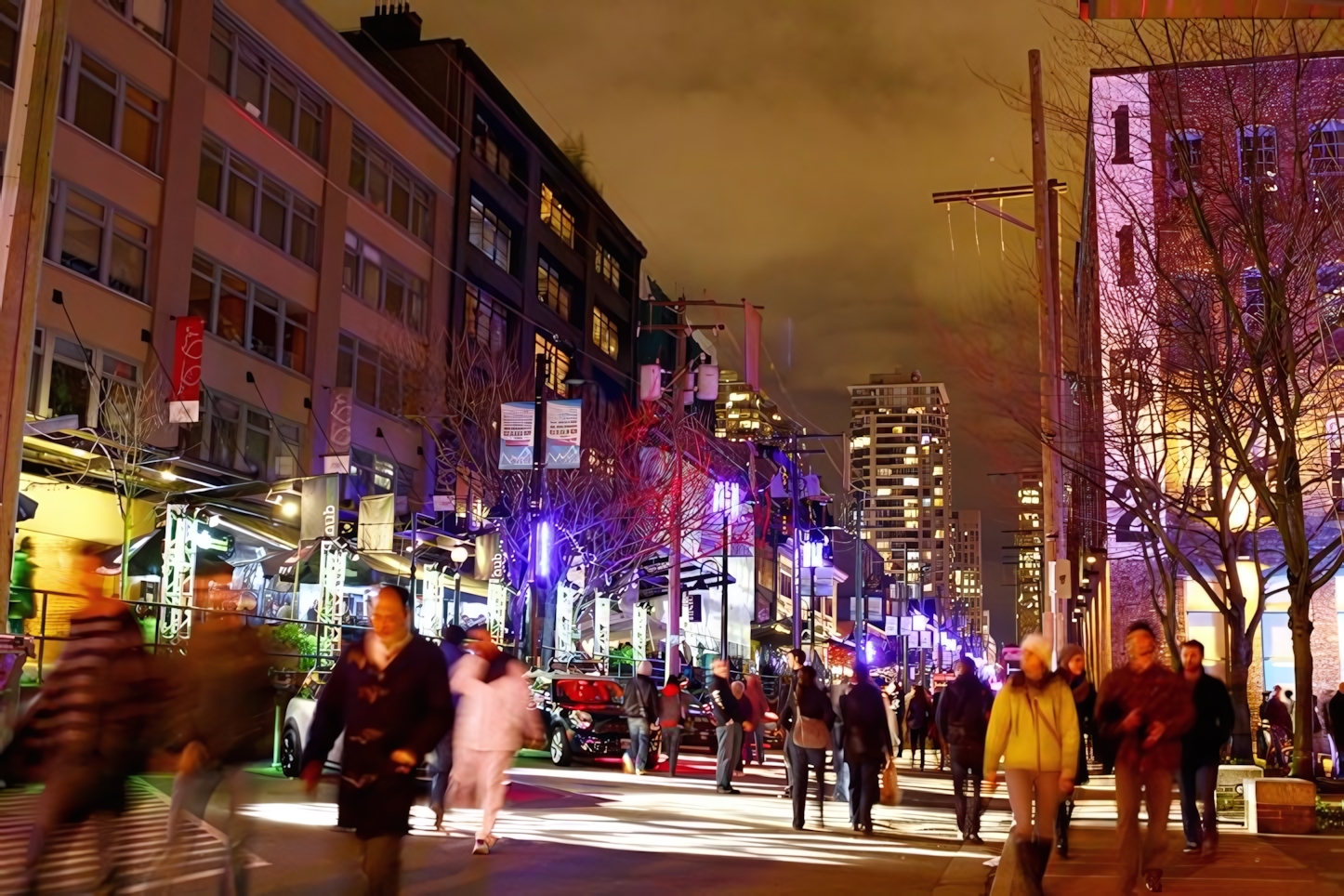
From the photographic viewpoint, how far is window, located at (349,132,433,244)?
3891cm

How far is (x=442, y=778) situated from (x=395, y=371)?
89.1 ft

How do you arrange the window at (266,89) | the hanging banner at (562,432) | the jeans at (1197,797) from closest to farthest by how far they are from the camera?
the jeans at (1197,797), the hanging banner at (562,432), the window at (266,89)

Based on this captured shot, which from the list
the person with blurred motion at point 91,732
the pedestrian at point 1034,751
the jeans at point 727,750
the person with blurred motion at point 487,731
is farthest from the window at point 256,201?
the pedestrian at point 1034,751

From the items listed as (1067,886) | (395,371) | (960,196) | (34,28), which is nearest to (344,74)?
(395,371)

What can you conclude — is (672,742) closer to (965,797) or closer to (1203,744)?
(965,797)

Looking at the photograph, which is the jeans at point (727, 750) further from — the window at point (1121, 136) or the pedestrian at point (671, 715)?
the window at point (1121, 136)

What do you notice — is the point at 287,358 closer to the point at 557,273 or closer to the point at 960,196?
the point at 960,196

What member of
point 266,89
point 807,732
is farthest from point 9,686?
point 266,89

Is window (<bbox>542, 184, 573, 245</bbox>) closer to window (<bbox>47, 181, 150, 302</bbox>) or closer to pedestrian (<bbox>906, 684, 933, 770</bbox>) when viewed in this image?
window (<bbox>47, 181, 150, 302</bbox>)

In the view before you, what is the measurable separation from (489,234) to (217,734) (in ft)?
137

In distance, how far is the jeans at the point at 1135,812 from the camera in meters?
9.84

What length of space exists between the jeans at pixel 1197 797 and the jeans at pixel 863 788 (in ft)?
11.2

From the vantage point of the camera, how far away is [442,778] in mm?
14055

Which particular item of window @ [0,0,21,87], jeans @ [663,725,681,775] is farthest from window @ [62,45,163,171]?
jeans @ [663,725,681,775]
